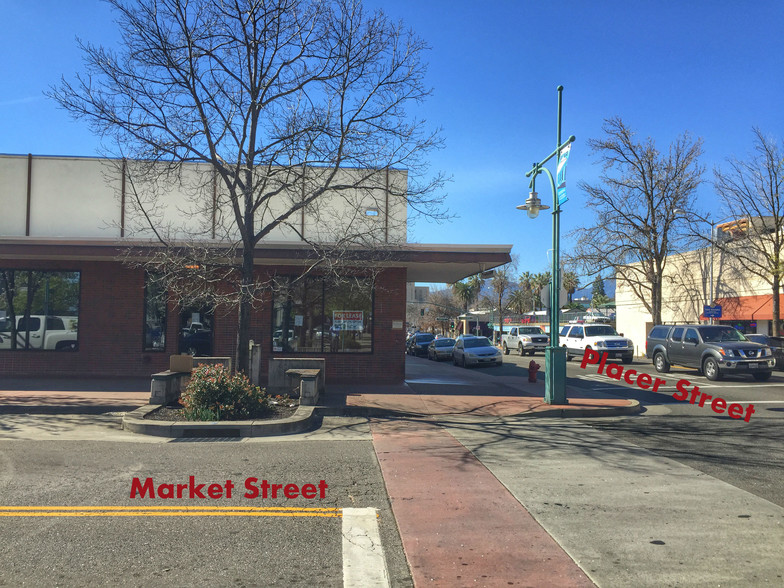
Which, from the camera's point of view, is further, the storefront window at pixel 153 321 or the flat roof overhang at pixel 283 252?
the storefront window at pixel 153 321

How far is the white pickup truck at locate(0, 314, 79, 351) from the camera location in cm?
1753

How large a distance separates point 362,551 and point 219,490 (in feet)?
7.66

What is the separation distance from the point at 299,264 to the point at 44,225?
752 centimetres

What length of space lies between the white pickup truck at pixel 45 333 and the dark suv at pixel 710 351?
19.2 m

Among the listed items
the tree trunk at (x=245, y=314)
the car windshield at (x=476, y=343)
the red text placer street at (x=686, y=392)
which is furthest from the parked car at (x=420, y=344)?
the tree trunk at (x=245, y=314)

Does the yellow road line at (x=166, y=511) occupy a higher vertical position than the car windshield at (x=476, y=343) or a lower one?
lower

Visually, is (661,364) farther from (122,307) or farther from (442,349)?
(122,307)

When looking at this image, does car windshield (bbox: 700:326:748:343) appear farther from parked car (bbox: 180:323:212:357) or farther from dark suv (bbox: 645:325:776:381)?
parked car (bbox: 180:323:212:357)

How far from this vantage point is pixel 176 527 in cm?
554

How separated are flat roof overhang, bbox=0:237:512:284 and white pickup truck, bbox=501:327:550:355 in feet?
74.4

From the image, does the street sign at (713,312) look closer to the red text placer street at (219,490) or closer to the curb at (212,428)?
the curb at (212,428)

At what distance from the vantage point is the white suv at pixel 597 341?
28.9m

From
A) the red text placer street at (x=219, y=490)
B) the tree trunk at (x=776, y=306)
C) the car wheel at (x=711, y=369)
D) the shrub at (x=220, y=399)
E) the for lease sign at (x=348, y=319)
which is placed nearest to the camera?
the red text placer street at (x=219, y=490)

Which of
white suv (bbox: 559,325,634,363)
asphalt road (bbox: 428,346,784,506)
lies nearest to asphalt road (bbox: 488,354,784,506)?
asphalt road (bbox: 428,346,784,506)
